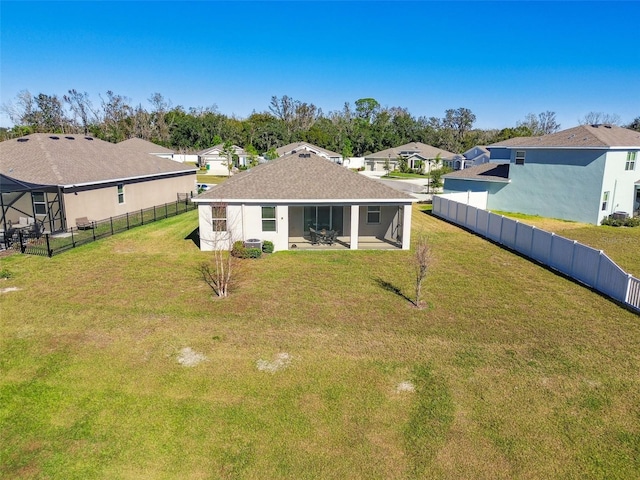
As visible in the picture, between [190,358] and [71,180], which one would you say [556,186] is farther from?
[71,180]

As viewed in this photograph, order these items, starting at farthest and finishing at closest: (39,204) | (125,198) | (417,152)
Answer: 1. (417,152)
2. (125,198)
3. (39,204)

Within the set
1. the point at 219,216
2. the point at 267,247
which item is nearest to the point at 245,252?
the point at 267,247

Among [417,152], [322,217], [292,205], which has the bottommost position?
[322,217]

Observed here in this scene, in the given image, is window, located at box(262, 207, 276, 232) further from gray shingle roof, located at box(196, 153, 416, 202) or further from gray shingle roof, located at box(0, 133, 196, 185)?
gray shingle roof, located at box(0, 133, 196, 185)

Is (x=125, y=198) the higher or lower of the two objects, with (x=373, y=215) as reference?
higher

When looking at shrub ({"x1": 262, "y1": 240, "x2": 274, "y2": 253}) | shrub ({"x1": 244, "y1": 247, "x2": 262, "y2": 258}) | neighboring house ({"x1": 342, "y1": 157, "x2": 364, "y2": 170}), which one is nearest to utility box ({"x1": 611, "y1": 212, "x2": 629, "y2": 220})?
shrub ({"x1": 262, "y1": 240, "x2": 274, "y2": 253})

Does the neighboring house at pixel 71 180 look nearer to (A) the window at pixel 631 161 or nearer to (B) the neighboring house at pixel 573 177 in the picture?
(B) the neighboring house at pixel 573 177
